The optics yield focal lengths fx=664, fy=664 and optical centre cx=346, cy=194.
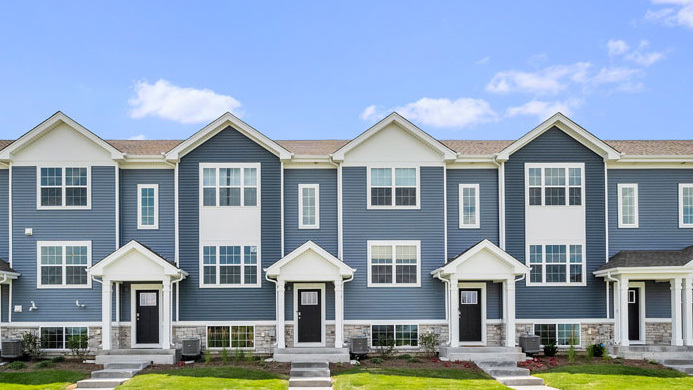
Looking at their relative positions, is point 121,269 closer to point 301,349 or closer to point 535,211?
point 301,349

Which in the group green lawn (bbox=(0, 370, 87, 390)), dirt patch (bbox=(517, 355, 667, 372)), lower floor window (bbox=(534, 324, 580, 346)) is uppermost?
lower floor window (bbox=(534, 324, 580, 346))

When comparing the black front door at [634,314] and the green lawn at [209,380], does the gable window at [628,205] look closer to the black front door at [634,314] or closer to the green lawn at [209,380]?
the black front door at [634,314]

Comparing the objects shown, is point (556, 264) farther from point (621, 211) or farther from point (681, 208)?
point (681, 208)

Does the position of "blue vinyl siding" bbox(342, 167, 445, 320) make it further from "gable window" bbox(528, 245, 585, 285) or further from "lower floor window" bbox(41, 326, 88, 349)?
"lower floor window" bbox(41, 326, 88, 349)

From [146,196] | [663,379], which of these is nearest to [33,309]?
[146,196]

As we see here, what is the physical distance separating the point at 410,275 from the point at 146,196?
894 centimetres

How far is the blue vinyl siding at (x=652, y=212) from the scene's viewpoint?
22047 mm

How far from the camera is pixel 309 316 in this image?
21375 mm

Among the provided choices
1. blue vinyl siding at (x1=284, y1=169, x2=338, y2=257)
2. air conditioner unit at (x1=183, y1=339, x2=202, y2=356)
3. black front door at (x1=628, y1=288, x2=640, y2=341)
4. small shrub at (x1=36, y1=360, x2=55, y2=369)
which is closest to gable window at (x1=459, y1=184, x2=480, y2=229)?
blue vinyl siding at (x1=284, y1=169, x2=338, y2=257)

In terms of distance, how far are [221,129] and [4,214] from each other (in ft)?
24.5

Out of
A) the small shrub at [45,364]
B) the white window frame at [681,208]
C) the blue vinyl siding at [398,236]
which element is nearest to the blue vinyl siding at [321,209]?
the blue vinyl siding at [398,236]

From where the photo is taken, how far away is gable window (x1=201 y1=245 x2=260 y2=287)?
2130 cm

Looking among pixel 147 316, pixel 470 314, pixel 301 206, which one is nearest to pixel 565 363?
pixel 470 314

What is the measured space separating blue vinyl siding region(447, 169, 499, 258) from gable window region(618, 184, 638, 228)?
4.18 metres
